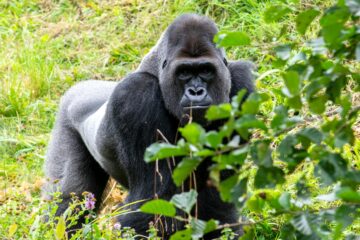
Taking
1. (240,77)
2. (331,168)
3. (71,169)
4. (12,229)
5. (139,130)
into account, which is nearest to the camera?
(331,168)

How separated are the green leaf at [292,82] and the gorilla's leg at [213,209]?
2.34 m

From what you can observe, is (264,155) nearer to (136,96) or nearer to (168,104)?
(168,104)

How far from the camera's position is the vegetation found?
5.98 ft

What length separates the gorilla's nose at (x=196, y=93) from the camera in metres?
3.96

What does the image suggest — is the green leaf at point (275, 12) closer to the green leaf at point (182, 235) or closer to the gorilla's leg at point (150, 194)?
the green leaf at point (182, 235)

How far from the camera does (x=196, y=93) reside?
4.00 m

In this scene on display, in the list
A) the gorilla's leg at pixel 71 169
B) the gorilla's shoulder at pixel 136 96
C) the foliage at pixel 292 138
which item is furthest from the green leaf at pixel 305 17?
the gorilla's leg at pixel 71 169

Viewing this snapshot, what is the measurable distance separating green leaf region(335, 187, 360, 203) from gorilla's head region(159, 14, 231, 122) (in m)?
2.09

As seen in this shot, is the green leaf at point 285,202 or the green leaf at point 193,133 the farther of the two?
the green leaf at point 285,202

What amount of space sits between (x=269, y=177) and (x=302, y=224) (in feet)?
0.47

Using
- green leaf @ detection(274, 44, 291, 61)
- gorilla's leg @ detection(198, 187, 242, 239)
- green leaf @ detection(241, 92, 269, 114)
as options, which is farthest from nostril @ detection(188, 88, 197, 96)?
green leaf @ detection(241, 92, 269, 114)

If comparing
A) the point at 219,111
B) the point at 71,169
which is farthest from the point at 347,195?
the point at 71,169

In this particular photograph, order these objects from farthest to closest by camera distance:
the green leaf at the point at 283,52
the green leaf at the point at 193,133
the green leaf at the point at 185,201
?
the green leaf at the point at 283,52, the green leaf at the point at 185,201, the green leaf at the point at 193,133

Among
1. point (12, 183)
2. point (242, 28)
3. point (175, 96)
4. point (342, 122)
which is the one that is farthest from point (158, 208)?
point (242, 28)
